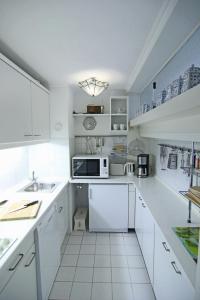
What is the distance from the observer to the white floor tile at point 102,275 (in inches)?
77.6

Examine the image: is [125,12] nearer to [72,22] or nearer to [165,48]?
[72,22]

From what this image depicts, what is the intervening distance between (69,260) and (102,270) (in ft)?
1.42

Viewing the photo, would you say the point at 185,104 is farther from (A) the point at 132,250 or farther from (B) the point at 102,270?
(A) the point at 132,250

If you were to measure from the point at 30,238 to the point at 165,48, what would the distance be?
1799mm

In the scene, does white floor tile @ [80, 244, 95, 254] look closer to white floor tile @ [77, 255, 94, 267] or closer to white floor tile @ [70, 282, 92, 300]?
white floor tile @ [77, 255, 94, 267]

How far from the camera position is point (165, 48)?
1.52 meters

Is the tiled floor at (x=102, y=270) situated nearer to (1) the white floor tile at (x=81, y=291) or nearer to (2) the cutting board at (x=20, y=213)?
(1) the white floor tile at (x=81, y=291)

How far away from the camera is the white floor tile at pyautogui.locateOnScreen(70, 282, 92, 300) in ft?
5.80

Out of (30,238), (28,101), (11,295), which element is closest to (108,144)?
(28,101)

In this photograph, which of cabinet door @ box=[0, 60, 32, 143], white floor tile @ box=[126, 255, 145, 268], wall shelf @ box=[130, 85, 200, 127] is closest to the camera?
wall shelf @ box=[130, 85, 200, 127]

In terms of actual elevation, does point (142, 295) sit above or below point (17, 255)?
below

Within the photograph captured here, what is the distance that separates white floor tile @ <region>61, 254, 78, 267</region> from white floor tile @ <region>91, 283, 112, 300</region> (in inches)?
15.9

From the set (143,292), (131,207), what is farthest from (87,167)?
(143,292)

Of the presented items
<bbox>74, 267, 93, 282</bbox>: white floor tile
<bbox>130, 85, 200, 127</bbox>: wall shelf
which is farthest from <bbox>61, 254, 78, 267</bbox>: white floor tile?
<bbox>130, 85, 200, 127</bbox>: wall shelf
